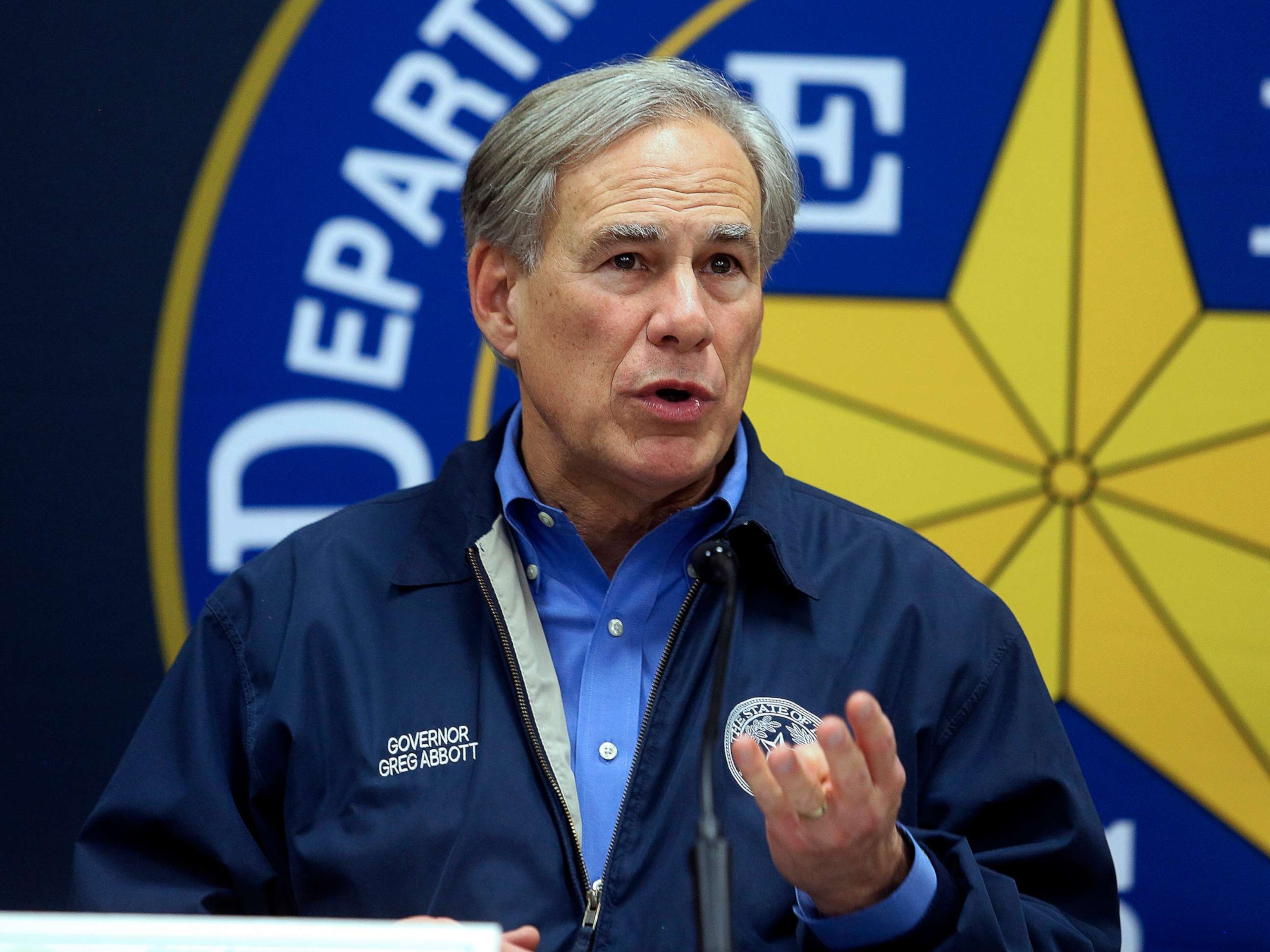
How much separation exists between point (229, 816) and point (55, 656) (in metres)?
0.85

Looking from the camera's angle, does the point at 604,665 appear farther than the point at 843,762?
Yes

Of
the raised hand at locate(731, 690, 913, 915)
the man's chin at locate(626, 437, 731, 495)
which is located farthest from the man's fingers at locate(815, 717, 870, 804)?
the man's chin at locate(626, 437, 731, 495)

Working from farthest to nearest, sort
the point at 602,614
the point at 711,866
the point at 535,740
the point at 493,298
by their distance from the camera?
the point at 493,298
the point at 602,614
the point at 535,740
the point at 711,866

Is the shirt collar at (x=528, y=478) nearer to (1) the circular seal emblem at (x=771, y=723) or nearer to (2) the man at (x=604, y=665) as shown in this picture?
(2) the man at (x=604, y=665)

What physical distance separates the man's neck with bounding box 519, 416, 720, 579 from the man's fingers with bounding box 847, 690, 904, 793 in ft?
1.99

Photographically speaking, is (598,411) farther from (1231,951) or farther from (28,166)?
(1231,951)

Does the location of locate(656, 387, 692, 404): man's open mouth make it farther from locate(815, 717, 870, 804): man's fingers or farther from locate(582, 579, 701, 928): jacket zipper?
locate(815, 717, 870, 804): man's fingers

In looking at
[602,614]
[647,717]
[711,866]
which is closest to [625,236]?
[602,614]

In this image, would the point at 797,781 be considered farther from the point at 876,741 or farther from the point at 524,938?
the point at 524,938

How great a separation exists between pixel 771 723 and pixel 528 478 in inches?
19.9

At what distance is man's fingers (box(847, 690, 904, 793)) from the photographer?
43.2 inches

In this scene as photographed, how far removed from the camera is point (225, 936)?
0.92 meters

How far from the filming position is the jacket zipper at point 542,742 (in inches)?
55.7

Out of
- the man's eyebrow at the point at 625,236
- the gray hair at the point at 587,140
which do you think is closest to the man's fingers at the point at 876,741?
the man's eyebrow at the point at 625,236
